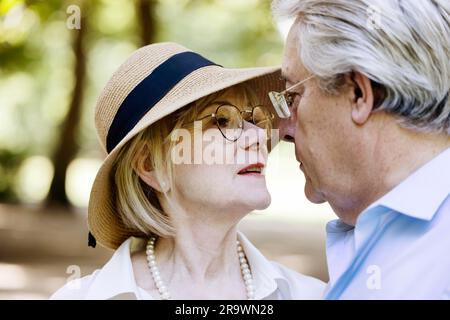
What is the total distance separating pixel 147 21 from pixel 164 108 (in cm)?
748

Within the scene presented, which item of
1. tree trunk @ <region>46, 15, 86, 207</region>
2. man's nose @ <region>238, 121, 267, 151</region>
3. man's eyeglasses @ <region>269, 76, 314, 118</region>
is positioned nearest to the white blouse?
man's nose @ <region>238, 121, 267, 151</region>

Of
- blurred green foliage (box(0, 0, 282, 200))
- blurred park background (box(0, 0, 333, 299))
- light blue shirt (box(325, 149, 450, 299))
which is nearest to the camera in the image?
light blue shirt (box(325, 149, 450, 299))

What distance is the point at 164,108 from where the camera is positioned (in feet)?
7.35

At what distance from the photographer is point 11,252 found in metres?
10.9

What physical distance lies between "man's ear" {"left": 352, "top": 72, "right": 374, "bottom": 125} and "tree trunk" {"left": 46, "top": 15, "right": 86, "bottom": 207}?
31.5 feet

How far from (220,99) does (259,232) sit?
11215 millimetres

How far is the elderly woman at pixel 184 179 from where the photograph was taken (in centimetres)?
228

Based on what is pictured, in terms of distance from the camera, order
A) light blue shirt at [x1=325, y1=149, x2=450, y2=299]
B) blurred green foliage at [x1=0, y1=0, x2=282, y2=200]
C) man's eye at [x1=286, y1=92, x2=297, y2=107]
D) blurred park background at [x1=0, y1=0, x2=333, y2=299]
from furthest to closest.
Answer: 1. blurred green foliage at [x1=0, y1=0, x2=282, y2=200]
2. blurred park background at [x1=0, y1=0, x2=333, y2=299]
3. man's eye at [x1=286, y1=92, x2=297, y2=107]
4. light blue shirt at [x1=325, y1=149, x2=450, y2=299]

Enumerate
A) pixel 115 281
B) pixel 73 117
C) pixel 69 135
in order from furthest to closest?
pixel 69 135, pixel 73 117, pixel 115 281

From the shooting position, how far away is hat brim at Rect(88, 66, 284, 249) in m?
2.23

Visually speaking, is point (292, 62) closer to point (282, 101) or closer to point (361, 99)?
point (282, 101)

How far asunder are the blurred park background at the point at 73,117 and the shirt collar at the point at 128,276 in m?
5.69

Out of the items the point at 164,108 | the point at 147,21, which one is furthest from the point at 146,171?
the point at 147,21

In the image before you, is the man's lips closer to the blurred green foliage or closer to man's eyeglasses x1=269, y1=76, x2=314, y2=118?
man's eyeglasses x1=269, y1=76, x2=314, y2=118
